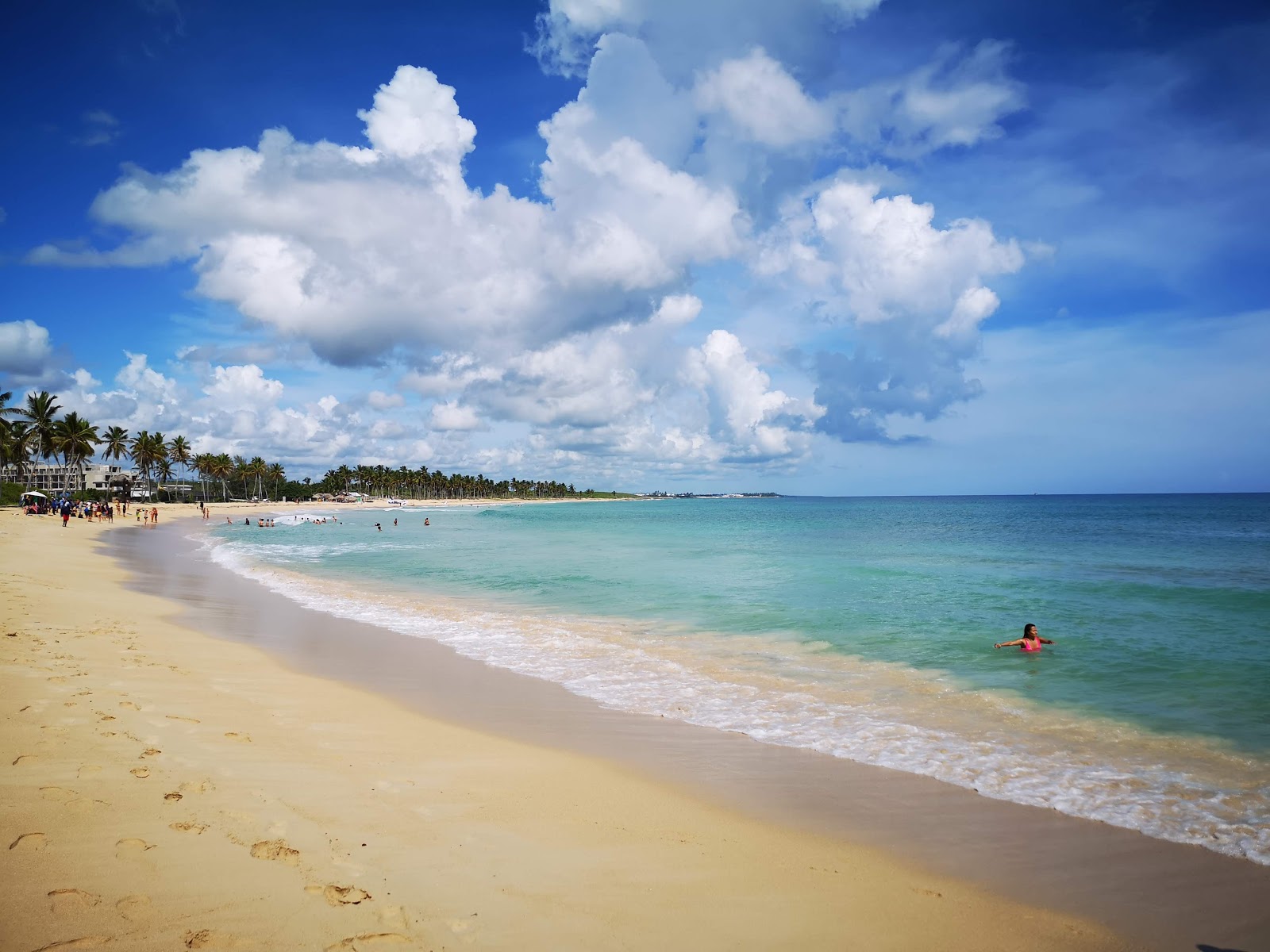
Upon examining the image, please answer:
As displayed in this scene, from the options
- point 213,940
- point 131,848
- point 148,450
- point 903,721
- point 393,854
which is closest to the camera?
point 213,940

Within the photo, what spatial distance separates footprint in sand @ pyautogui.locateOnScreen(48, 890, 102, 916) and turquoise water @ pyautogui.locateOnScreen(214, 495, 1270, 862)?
7.05 metres

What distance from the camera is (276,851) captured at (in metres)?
4.60

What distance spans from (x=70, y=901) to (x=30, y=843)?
93 cm

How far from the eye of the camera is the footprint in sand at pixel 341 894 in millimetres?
4109

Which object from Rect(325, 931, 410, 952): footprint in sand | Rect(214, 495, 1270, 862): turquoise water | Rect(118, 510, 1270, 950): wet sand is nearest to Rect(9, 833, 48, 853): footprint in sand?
Rect(325, 931, 410, 952): footprint in sand

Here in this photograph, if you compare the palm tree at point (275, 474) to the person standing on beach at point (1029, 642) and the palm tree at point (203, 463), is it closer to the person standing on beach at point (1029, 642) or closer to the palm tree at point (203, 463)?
the palm tree at point (203, 463)

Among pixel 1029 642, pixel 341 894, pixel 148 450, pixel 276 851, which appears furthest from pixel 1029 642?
pixel 148 450

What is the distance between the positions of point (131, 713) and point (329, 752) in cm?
241

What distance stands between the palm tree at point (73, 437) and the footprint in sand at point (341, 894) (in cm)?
9998

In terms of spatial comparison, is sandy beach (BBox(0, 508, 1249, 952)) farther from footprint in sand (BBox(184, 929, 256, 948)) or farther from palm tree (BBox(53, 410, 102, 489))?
palm tree (BBox(53, 410, 102, 489))

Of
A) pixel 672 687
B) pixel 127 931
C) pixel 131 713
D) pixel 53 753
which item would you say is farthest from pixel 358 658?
pixel 127 931

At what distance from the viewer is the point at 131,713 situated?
732 cm

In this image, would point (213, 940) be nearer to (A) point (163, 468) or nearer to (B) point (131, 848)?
(B) point (131, 848)

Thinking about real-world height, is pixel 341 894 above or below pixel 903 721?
above
